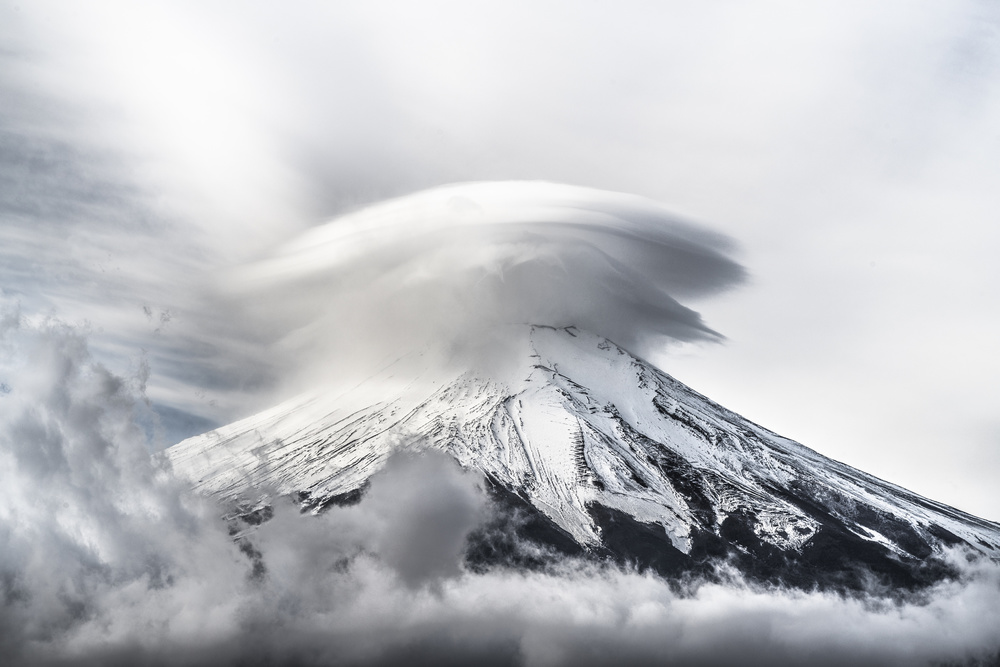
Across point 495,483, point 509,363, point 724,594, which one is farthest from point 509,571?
point 509,363

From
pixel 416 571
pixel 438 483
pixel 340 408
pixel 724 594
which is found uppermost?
pixel 340 408

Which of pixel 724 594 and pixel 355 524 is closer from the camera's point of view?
pixel 724 594

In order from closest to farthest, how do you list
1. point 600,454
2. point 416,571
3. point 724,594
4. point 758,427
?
point 724,594, point 600,454, point 416,571, point 758,427

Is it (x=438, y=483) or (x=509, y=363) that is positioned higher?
(x=509, y=363)

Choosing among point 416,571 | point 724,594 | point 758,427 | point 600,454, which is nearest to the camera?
point 724,594

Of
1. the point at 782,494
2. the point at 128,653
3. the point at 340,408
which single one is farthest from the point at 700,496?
the point at 128,653

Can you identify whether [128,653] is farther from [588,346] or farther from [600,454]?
[588,346]

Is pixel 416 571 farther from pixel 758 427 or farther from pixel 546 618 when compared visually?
pixel 758 427
